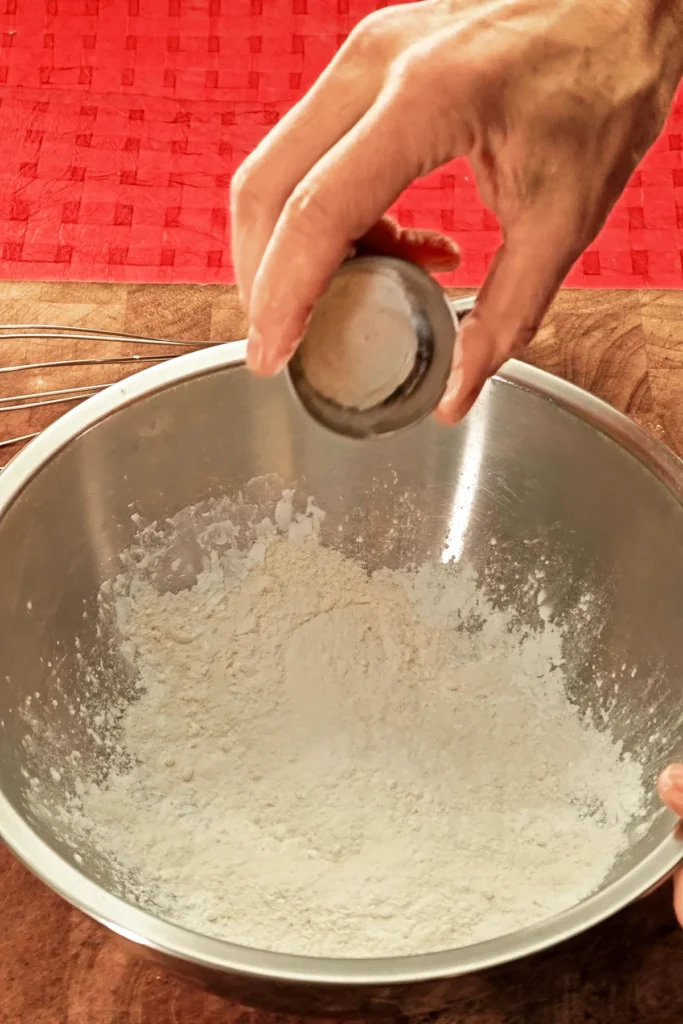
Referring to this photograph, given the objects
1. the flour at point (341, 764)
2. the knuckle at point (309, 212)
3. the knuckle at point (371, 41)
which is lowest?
the flour at point (341, 764)

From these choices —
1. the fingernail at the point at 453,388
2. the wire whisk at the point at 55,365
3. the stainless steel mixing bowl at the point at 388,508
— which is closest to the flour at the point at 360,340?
the fingernail at the point at 453,388

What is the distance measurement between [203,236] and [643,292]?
1.45ft

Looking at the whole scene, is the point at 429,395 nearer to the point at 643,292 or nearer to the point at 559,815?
the point at 559,815

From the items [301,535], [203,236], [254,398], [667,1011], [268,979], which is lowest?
[667,1011]

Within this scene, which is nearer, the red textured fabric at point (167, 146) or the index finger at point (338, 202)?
the index finger at point (338, 202)

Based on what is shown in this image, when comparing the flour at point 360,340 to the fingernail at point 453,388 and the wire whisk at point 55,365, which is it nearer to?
the fingernail at point 453,388

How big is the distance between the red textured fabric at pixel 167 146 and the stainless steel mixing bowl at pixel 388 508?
0.24 meters

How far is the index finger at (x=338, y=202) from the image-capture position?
1.55ft

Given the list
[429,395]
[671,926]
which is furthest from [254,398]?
[671,926]

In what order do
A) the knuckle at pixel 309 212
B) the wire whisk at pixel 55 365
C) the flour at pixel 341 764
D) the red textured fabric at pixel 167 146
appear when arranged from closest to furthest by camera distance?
the knuckle at pixel 309 212 < the flour at pixel 341 764 < the wire whisk at pixel 55 365 < the red textured fabric at pixel 167 146

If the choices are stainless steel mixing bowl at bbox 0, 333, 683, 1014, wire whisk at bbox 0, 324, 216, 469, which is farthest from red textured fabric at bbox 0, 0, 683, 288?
stainless steel mixing bowl at bbox 0, 333, 683, 1014

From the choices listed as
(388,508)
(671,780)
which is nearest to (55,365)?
(388,508)

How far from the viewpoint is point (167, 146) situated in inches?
42.8

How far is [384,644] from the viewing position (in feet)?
2.67
